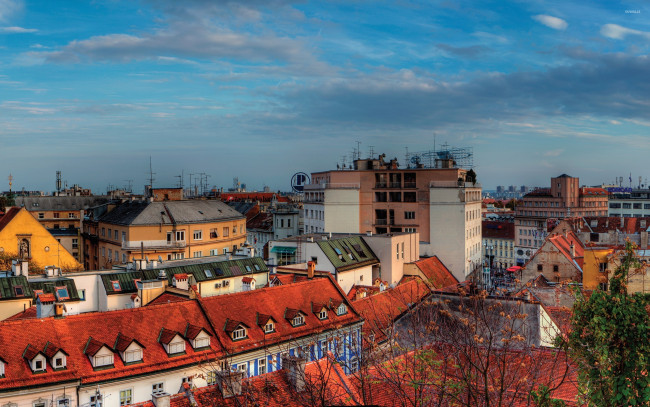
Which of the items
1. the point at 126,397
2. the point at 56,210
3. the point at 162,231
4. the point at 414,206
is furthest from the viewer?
the point at 56,210

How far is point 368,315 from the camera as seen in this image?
137 ft

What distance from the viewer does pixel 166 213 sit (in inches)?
2844

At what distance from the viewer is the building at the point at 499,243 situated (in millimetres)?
130000

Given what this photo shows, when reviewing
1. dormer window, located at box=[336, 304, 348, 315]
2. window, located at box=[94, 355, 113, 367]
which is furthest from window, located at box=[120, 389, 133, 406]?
dormer window, located at box=[336, 304, 348, 315]

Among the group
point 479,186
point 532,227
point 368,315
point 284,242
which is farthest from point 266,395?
point 532,227

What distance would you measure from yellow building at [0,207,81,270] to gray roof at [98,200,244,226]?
10017mm

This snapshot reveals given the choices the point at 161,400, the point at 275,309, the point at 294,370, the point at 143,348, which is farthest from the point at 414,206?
the point at 161,400

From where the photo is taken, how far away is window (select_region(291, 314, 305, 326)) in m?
36.1

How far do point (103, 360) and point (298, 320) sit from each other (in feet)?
40.6

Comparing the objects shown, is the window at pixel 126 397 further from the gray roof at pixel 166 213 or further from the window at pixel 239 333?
the gray roof at pixel 166 213

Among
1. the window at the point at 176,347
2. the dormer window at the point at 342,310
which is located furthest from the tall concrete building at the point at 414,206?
the window at the point at 176,347

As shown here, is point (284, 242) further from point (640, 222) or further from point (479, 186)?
point (640, 222)

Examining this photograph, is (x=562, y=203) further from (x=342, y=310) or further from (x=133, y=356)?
(x=133, y=356)

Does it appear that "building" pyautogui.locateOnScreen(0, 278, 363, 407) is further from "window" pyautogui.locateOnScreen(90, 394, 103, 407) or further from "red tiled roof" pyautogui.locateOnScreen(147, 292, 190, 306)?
"red tiled roof" pyautogui.locateOnScreen(147, 292, 190, 306)
